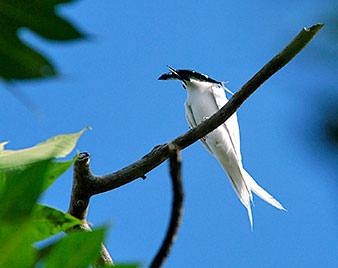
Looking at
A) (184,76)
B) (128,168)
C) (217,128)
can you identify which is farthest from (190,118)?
(128,168)

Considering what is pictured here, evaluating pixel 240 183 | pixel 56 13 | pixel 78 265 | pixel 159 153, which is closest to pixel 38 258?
pixel 78 265

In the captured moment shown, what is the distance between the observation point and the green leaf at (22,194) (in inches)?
8.3

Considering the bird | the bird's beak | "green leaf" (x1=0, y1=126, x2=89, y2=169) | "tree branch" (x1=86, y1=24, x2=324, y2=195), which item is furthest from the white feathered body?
"green leaf" (x1=0, y1=126, x2=89, y2=169)

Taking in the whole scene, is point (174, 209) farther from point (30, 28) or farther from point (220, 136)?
point (220, 136)

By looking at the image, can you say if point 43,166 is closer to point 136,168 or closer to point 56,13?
point 56,13

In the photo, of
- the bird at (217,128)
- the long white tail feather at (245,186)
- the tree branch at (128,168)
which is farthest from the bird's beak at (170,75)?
the tree branch at (128,168)

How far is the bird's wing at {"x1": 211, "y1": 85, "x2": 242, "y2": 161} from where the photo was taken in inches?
131

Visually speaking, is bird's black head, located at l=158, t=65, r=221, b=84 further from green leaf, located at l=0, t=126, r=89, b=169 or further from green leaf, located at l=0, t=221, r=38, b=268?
green leaf, located at l=0, t=221, r=38, b=268

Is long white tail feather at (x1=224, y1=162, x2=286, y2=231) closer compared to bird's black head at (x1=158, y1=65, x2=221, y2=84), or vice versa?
long white tail feather at (x1=224, y1=162, x2=286, y2=231)

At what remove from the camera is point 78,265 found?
0.23 metres

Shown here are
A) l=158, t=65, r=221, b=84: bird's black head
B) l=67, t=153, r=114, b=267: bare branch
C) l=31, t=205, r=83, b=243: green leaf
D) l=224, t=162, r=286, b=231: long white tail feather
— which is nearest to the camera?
l=31, t=205, r=83, b=243: green leaf

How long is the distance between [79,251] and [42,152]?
157mm

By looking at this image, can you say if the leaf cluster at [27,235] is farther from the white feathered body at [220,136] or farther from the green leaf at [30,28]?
the white feathered body at [220,136]

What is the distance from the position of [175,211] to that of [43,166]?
0.13m
